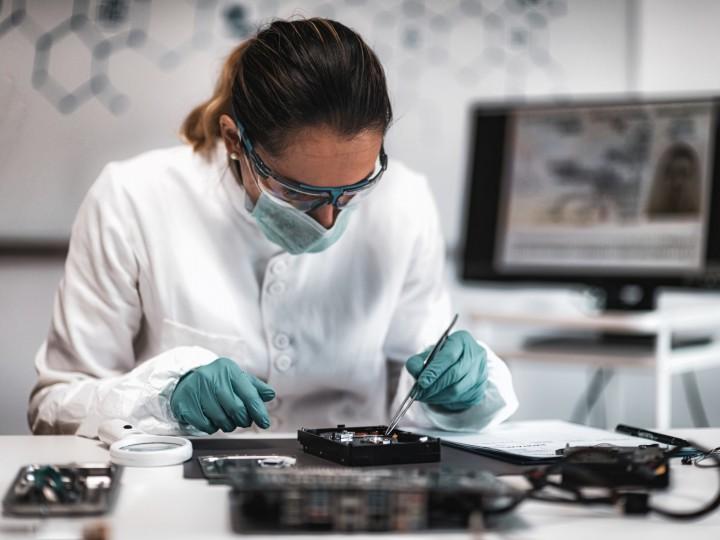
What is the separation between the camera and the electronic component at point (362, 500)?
0.66 meters

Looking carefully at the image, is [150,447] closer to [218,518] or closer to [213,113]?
[218,518]

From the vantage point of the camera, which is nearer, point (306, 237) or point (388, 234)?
point (306, 237)

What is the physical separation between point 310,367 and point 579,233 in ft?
3.39

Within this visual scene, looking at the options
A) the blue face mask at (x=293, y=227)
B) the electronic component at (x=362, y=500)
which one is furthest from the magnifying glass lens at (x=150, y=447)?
the blue face mask at (x=293, y=227)

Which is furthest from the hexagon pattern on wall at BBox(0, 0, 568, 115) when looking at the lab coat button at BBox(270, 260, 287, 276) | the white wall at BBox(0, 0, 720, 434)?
the lab coat button at BBox(270, 260, 287, 276)

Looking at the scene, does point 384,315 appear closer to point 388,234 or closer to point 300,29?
point 388,234

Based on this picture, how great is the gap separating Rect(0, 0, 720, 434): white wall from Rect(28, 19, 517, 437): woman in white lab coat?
1.17 meters

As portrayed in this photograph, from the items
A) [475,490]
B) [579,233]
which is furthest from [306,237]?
[579,233]

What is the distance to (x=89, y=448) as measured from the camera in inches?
41.0

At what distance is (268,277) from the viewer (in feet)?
4.52

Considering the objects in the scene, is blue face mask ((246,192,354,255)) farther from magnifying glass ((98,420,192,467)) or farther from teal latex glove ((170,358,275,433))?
magnifying glass ((98,420,192,467))

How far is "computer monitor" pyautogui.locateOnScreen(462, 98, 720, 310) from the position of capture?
207 cm

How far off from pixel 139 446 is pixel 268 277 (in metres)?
0.46

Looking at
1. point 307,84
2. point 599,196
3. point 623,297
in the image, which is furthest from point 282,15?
point 307,84
